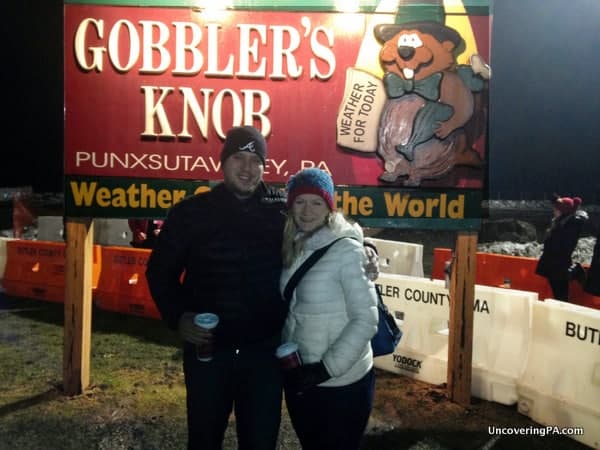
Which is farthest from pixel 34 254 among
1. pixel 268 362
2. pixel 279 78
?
pixel 268 362

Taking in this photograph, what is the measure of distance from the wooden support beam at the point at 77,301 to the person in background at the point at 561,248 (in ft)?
21.0

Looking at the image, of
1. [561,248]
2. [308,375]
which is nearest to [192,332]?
[308,375]

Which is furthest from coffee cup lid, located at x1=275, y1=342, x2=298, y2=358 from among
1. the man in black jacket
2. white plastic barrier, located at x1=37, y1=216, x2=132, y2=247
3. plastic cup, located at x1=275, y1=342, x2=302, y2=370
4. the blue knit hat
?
white plastic barrier, located at x1=37, y1=216, x2=132, y2=247

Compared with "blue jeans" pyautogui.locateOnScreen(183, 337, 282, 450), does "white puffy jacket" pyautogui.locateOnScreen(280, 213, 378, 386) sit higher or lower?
higher

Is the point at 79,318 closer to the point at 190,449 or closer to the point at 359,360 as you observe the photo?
the point at 190,449

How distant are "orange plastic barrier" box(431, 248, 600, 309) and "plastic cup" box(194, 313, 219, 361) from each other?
696cm

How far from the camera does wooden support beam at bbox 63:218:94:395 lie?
4.93 m

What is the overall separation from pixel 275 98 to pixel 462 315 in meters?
2.54

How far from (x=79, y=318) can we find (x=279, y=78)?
2.78 metres

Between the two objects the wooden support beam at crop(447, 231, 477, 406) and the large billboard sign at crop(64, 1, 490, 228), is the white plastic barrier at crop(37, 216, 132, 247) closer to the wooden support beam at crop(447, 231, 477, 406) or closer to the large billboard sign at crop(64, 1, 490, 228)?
the large billboard sign at crop(64, 1, 490, 228)

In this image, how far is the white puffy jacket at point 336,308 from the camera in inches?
98.2

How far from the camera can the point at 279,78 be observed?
4.84 metres

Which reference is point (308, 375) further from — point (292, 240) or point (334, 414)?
point (292, 240)

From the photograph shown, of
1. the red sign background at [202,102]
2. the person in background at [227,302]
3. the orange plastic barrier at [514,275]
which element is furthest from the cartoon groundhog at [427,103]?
the orange plastic barrier at [514,275]
